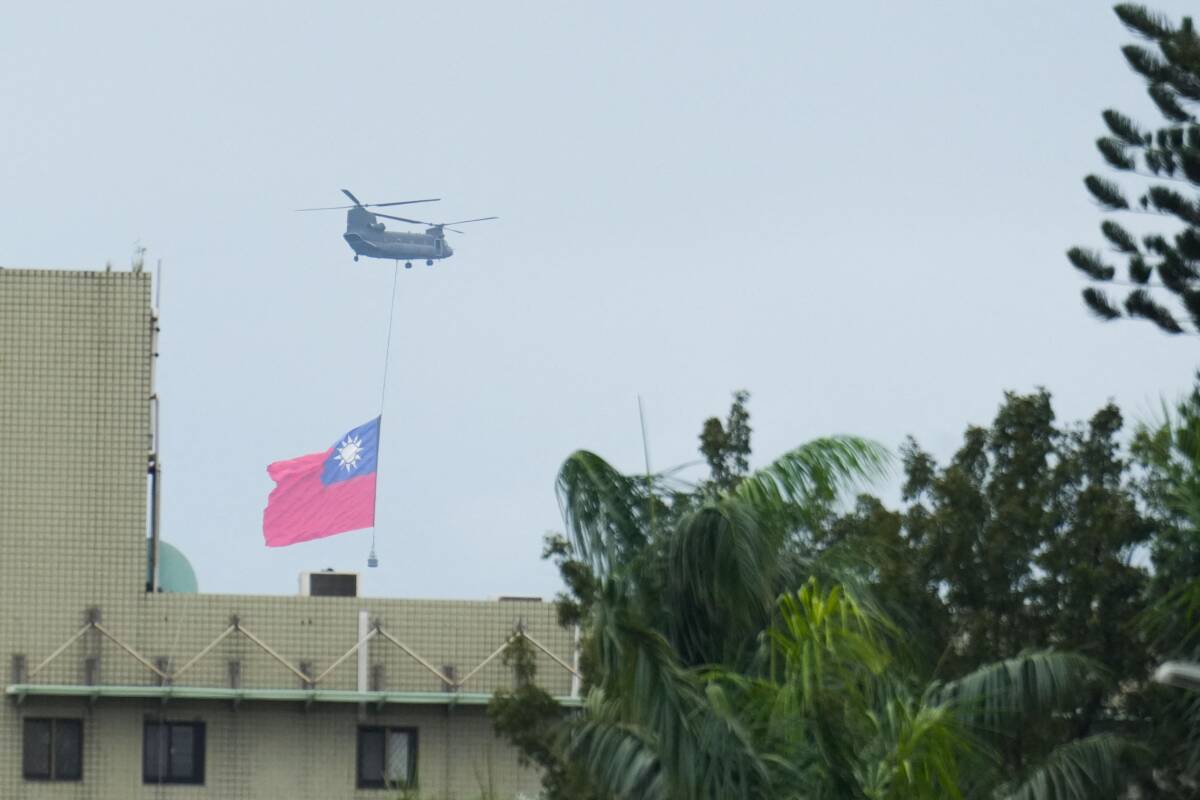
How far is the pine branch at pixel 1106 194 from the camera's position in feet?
98.1

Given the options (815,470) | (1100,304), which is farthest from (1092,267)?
(815,470)

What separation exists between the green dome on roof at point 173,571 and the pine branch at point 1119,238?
16131 millimetres

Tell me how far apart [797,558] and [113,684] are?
62.5ft

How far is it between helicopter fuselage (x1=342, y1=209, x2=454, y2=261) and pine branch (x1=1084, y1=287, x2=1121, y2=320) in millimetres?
72683

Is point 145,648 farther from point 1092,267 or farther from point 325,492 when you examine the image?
point 1092,267

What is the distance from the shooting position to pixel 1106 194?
29.9 metres

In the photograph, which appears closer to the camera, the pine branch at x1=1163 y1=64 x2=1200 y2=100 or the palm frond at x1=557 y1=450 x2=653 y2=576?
the palm frond at x1=557 y1=450 x2=653 y2=576

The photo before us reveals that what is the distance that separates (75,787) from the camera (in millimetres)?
38375

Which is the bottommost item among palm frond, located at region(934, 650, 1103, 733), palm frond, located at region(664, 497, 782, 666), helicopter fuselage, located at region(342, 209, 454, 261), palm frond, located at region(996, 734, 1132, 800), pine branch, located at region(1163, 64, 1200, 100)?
palm frond, located at region(996, 734, 1132, 800)

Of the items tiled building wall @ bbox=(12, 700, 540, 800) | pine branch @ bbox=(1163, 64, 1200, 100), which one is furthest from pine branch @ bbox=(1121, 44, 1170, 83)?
tiled building wall @ bbox=(12, 700, 540, 800)

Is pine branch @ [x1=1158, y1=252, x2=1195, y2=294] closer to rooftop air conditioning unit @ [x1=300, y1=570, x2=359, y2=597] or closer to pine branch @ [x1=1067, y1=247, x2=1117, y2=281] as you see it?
pine branch @ [x1=1067, y1=247, x2=1117, y2=281]

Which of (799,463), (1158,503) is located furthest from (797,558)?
(1158,503)

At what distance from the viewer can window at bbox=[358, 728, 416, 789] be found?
39.1 metres

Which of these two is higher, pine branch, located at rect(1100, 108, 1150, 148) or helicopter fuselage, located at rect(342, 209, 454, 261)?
helicopter fuselage, located at rect(342, 209, 454, 261)
